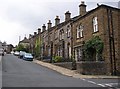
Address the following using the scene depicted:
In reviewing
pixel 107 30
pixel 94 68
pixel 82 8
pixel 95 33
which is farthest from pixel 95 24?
pixel 82 8

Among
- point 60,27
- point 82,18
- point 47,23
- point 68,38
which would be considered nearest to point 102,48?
point 82,18

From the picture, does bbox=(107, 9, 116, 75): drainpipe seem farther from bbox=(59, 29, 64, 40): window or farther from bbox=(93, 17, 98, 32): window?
bbox=(59, 29, 64, 40): window

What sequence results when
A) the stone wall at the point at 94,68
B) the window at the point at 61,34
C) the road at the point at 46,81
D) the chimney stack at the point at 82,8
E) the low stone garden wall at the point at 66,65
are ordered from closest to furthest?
the road at the point at 46,81 < the stone wall at the point at 94,68 < the low stone garden wall at the point at 66,65 < the chimney stack at the point at 82,8 < the window at the point at 61,34

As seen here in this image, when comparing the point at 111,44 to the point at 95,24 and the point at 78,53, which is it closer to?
the point at 95,24

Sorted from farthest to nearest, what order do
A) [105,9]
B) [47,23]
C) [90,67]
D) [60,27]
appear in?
1. [47,23]
2. [60,27]
3. [105,9]
4. [90,67]

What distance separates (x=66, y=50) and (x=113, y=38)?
48.0 ft

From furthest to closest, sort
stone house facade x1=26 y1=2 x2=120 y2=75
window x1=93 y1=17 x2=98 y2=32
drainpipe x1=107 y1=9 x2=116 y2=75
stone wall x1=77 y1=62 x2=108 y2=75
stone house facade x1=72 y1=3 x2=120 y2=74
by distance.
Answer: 1. window x1=93 y1=17 x2=98 y2=32
2. stone house facade x1=26 y1=2 x2=120 y2=75
3. stone house facade x1=72 y1=3 x2=120 y2=74
4. drainpipe x1=107 y1=9 x2=116 y2=75
5. stone wall x1=77 y1=62 x2=108 y2=75

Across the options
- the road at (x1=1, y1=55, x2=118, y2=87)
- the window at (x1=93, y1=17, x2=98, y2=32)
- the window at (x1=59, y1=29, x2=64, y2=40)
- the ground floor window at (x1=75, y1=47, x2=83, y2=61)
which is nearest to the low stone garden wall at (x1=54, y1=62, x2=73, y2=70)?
the ground floor window at (x1=75, y1=47, x2=83, y2=61)

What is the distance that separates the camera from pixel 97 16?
30.4 metres

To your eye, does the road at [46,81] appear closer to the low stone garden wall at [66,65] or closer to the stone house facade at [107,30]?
the stone house facade at [107,30]

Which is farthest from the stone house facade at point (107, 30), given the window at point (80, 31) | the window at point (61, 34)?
the window at point (61, 34)

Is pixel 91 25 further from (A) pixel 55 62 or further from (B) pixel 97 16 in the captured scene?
(A) pixel 55 62

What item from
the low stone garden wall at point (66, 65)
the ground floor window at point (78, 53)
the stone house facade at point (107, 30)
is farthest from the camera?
the ground floor window at point (78, 53)

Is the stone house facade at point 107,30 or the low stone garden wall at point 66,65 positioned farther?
the low stone garden wall at point 66,65
